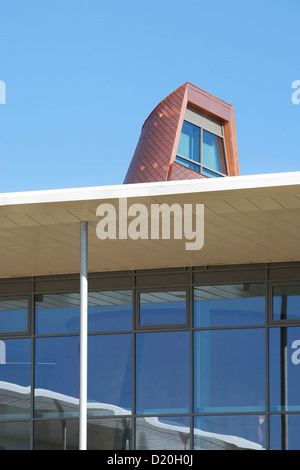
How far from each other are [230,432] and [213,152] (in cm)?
1107

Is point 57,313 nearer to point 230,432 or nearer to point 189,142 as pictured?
point 230,432

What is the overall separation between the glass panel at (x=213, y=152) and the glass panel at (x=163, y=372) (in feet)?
29.5

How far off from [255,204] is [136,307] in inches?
174

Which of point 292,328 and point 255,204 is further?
point 292,328

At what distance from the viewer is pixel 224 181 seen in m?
9.60

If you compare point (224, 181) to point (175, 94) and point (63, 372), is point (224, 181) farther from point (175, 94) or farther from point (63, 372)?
point (175, 94)

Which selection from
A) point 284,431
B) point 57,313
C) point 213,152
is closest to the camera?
point 284,431

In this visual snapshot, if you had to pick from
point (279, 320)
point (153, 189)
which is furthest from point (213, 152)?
point (153, 189)

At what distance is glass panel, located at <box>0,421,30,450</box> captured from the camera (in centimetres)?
1412

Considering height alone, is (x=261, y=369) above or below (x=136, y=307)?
below

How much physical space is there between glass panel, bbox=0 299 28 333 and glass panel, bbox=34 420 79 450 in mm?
1668

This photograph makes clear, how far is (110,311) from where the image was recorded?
14.1m
